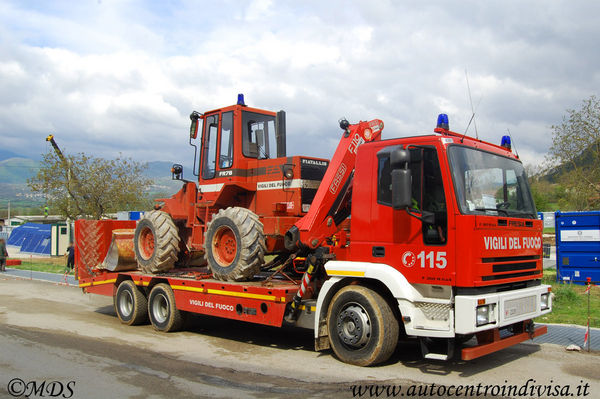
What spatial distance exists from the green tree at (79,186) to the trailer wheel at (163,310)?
23.5m

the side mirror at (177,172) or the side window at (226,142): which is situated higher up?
the side window at (226,142)

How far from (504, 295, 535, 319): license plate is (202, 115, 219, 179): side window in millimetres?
5898

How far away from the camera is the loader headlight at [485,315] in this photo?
5930mm

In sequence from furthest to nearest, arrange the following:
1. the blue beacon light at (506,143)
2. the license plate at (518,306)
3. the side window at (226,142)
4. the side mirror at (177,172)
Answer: the side mirror at (177,172) → the side window at (226,142) → the blue beacon light at (506,143) → the license plate at (518,306)

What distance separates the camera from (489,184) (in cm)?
664

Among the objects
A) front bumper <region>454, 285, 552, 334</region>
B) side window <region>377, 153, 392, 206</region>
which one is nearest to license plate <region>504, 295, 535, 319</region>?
→ front bumper <region>454, 285, 552, 334</region>

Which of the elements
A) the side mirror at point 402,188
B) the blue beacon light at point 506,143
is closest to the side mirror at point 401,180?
the side mirror at point 402,188

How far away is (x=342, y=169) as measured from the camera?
315 inches

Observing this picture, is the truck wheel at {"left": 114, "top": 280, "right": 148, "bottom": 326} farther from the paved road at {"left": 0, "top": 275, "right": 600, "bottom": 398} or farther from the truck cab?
the truck cab

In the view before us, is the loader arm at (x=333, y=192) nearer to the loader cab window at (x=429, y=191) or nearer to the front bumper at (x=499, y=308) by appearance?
the loader cab window at (x=429, y=191)

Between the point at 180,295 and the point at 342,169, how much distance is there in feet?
12.6

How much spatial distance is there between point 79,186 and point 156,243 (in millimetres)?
23669

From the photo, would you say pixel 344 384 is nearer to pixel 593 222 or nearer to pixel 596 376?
pixel 596 376

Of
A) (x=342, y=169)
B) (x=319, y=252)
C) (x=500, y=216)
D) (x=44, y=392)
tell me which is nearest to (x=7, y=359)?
(x=44, y=392)
